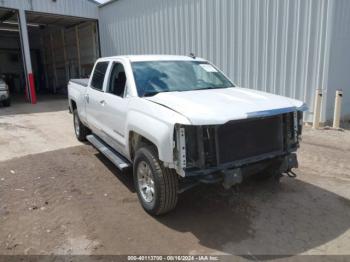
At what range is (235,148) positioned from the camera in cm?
345

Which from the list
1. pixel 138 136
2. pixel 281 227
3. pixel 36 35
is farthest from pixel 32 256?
pixel 36 35

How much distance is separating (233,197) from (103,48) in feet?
48.8

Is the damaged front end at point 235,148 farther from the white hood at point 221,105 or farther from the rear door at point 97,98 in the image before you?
the rear door at point 97,98

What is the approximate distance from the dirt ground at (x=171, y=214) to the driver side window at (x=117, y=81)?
141cm

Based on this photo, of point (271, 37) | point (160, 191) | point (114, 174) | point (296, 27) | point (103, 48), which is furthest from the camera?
point (103, 48)

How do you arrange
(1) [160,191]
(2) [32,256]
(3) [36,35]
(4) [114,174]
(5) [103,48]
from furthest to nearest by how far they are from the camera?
(3) [36,35] → (5) [103,48] → (4) [114,174] → (1) [160,191] → (2) [32,256]

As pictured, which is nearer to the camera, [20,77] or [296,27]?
[296,27]

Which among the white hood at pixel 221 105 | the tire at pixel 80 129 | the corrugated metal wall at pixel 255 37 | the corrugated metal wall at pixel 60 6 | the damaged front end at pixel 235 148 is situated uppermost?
the corrugated metal wall at pixel 60 6

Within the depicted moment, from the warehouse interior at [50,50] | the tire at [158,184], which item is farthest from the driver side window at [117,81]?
the warehouse interior at [50,50]

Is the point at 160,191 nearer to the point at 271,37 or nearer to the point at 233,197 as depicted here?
the point at 233,197

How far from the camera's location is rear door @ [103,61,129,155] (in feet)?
14.3

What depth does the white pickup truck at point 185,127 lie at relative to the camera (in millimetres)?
3191

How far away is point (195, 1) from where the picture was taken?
10797mm

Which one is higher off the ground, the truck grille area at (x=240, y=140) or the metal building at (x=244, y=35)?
the metal building at (x=244, y=35)
